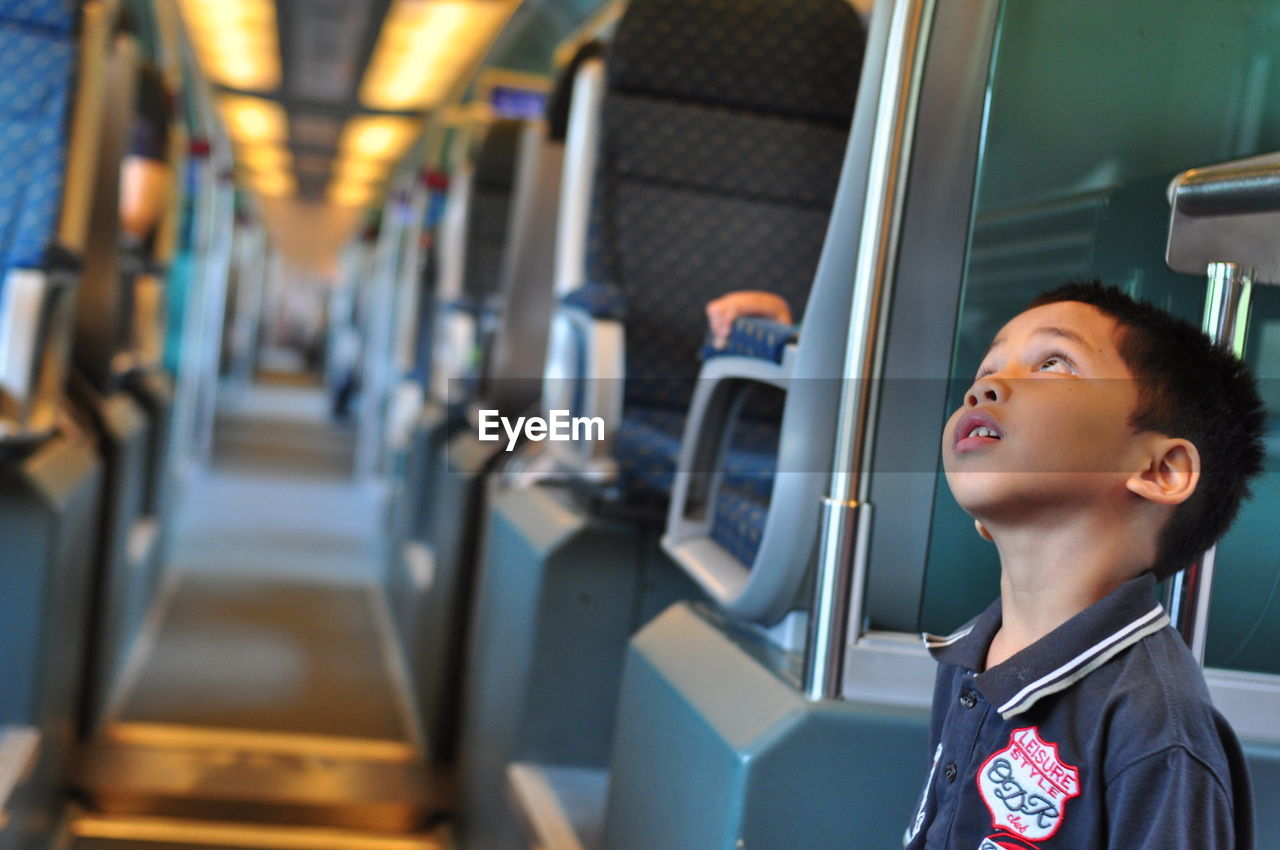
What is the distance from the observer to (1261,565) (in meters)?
1.41

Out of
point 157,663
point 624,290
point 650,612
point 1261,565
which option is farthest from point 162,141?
point 1261,565

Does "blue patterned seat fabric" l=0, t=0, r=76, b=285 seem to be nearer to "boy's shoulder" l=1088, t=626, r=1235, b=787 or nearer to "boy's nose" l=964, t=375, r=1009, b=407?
"boy's nose" l=964, t=375, r=1009, b=407

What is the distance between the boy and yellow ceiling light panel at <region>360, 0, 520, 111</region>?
10224mm

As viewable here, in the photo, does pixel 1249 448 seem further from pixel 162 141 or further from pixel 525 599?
pixel 162 141

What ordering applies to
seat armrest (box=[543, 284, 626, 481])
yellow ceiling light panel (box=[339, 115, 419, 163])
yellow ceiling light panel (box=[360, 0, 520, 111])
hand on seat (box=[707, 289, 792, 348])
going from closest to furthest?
hand on seat (box=[707, 289, 792, 348]) → seat armrest (box=[543, 284, 626, 481]) → yellow ceiling light panel (box=[360, 0, 520, 111]) → yellow ceiling light panel (box=[339, 115, 419, 163])

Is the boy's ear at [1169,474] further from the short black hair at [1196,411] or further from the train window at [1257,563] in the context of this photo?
the train window at [1257,563]

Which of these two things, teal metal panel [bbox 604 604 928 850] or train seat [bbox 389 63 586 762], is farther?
train seat [bbox 389 63 586 762]

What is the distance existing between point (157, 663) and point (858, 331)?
4092 mm

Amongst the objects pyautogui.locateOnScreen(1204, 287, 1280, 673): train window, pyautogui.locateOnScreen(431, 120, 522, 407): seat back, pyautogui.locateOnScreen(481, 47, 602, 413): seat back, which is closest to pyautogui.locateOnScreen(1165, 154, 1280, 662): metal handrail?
pyautogui.locateOnScreen(1204, 287, 1280, 673): train window

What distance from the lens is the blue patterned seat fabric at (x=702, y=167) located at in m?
3.04

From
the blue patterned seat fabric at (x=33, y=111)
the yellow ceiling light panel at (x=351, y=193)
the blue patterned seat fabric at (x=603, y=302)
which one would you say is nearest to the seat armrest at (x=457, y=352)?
the blue patterned seat fabric at (x=33, y=111)

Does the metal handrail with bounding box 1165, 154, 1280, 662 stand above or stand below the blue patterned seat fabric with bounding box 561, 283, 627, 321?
above

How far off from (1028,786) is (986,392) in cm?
28

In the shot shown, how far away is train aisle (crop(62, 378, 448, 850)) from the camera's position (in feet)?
11.7
